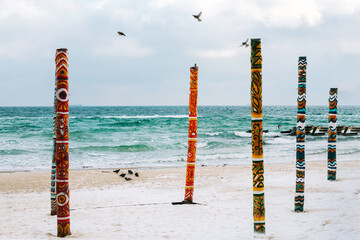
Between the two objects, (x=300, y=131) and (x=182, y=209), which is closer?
(x=300, y=131)

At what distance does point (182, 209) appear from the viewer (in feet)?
28.7

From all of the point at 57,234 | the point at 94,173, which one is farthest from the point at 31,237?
the point at 94,173

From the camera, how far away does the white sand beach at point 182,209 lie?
6695 mm

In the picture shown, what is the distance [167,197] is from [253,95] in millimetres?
5572

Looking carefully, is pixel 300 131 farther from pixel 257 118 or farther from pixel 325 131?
pixel 325 131

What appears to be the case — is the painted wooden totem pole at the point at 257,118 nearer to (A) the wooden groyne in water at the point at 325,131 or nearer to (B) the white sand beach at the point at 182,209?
(B) the white sand beach at the point at 182,209

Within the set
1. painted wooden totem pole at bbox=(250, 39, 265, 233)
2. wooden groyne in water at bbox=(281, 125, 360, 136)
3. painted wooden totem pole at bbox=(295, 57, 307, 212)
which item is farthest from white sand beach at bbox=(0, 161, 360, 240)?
wooden groyne in water at bbox=(281, 125, 360, 136)

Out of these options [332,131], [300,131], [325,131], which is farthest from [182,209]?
[325,131]

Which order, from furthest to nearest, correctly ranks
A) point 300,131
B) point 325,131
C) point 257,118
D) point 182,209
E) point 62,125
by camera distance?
point 325,131 → point 182,209 → point 300,131 → point 62,125 → point 257,118

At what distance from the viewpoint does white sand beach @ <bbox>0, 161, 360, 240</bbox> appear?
6.70m

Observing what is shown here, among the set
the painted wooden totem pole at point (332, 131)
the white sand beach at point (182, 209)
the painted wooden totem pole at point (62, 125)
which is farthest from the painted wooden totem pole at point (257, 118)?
the painted wooden totem pole at point (332, 131)

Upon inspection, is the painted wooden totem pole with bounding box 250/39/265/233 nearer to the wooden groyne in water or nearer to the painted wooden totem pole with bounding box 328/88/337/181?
the painted wooden totem pole with bounding box 328/88/337/181

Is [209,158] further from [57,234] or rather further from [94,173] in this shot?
[57,234]

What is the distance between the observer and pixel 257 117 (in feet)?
18.8
